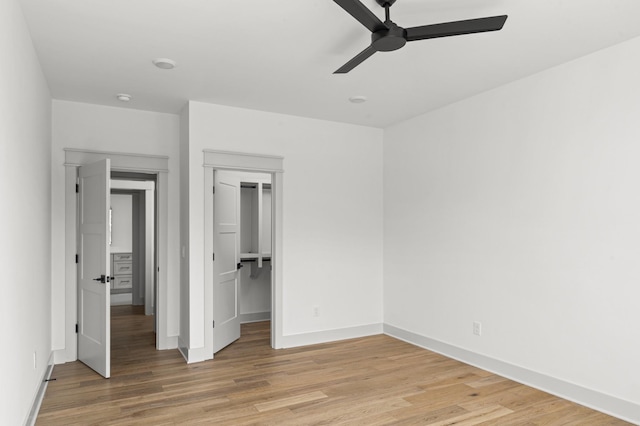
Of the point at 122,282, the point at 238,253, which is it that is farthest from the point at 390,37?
the point at 122,282

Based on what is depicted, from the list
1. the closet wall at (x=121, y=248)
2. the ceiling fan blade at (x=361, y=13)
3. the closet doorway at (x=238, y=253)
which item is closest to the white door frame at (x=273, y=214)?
the closet doorway at (x=238, y=253)

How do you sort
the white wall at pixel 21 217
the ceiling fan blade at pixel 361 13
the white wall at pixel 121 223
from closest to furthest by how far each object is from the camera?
the ceiling fan blade at pixel 361 13
the white wall at pixel 21 217
the white wall at pixel 121 223

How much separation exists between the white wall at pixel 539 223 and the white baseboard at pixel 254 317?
7.23 feet

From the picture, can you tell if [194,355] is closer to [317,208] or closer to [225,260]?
[225,260]

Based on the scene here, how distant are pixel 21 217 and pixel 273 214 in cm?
270

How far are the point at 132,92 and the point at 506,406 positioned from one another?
168 inches

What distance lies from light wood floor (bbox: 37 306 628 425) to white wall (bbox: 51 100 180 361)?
60cm

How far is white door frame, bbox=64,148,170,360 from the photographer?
4.53 metres

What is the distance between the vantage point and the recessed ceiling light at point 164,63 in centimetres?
352

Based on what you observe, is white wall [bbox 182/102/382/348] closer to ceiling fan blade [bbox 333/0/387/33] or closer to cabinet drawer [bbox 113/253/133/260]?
ceiling fan blade [bbox 333/0/387/33]

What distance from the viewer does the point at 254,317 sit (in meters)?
6.45

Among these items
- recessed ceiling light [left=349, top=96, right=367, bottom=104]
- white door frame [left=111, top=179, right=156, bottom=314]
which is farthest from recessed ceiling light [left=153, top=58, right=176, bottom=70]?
white door frame [left=111, top=179, right=156, bottom=314]

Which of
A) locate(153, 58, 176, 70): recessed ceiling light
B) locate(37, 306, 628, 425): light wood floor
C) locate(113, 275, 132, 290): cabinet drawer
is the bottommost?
locate(37, 306, 628, 425): light wood floor

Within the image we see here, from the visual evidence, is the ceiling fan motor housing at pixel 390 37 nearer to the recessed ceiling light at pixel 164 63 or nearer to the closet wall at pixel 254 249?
the recessed ceiling light at pixel 164 63
